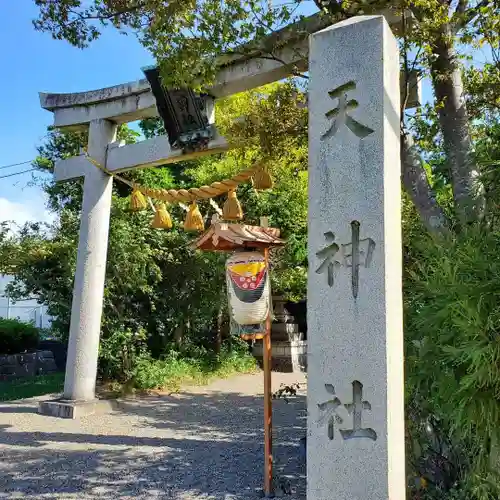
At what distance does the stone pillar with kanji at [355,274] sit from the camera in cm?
261

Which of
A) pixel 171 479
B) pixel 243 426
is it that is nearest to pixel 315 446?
pixel 171 479

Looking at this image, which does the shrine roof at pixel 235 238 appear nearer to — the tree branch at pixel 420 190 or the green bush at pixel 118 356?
the tree branch at pixel 420 190

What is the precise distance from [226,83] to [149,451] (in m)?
4.47

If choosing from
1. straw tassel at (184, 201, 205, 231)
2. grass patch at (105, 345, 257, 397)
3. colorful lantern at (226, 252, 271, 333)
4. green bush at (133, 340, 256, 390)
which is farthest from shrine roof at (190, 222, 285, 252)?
green bush at (133, 340, 256, 390)

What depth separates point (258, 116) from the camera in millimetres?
5445

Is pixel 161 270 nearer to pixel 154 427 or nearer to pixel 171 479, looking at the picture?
pixel 154 427

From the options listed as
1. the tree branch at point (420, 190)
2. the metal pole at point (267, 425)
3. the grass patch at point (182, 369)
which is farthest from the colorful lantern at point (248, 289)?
the grass patch at point (182, 369)

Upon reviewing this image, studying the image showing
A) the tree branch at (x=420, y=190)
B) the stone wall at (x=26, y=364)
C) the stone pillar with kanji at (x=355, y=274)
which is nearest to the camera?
the stone pillar with kanji at (x=355, y=274)

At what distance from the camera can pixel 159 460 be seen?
5648 mm

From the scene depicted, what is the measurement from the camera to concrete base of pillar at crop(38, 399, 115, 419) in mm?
7535

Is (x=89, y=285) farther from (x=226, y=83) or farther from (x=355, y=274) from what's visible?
(x=355, y=274)

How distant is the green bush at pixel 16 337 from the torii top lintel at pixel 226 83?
24.7ft

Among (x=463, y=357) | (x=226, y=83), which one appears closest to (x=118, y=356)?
(x=226, y=83)

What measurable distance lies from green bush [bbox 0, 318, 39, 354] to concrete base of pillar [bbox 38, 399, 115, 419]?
6.76 m
